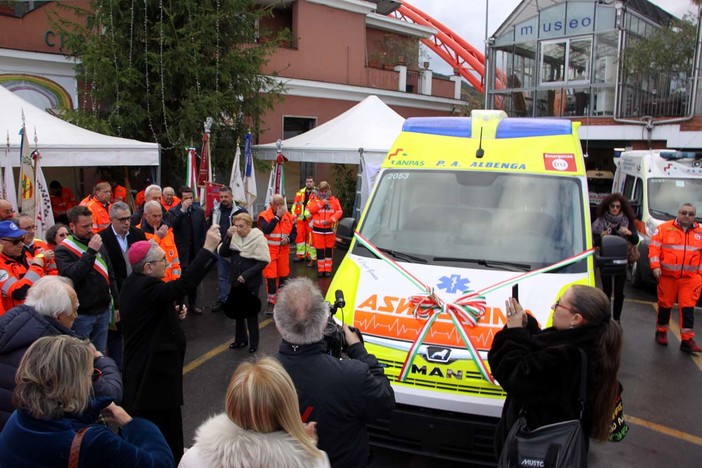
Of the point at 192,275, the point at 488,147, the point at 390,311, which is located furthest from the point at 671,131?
the point at 192,275

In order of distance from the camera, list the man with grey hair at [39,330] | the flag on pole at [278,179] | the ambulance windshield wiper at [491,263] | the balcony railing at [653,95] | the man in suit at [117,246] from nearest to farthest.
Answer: the man with grey hair at [39,330]
the ambulance windshield wiper at [491,263]
the man in suit at [117,246]
the flag on pole at [278,179]
the balcony railing at [653,95]

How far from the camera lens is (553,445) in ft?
8.73

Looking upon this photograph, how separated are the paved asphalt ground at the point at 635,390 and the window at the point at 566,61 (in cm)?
1333

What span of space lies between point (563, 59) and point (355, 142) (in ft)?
34.9

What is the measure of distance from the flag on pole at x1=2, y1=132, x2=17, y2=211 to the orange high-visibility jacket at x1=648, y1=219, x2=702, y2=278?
8916 millimetres

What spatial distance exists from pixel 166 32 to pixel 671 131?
14809 millimetres

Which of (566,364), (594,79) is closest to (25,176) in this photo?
(566,364)

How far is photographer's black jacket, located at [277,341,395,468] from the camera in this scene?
2537 millimetres

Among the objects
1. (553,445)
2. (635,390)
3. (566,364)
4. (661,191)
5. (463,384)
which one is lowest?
(635,390)

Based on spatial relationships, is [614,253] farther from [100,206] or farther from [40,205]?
[40,205]

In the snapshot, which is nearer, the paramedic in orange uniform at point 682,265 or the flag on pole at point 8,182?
the paramedic in orange uniform at point 682,265

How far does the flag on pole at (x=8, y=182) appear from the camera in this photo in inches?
315

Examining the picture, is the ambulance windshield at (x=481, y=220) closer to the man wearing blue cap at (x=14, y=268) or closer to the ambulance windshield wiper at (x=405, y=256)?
the ambulance windshield wiper at (x=405, y=256)

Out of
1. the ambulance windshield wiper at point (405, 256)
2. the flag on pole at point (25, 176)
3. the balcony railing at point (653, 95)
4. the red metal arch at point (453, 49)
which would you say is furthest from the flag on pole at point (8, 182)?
the red metal arch at point (453, 49)
